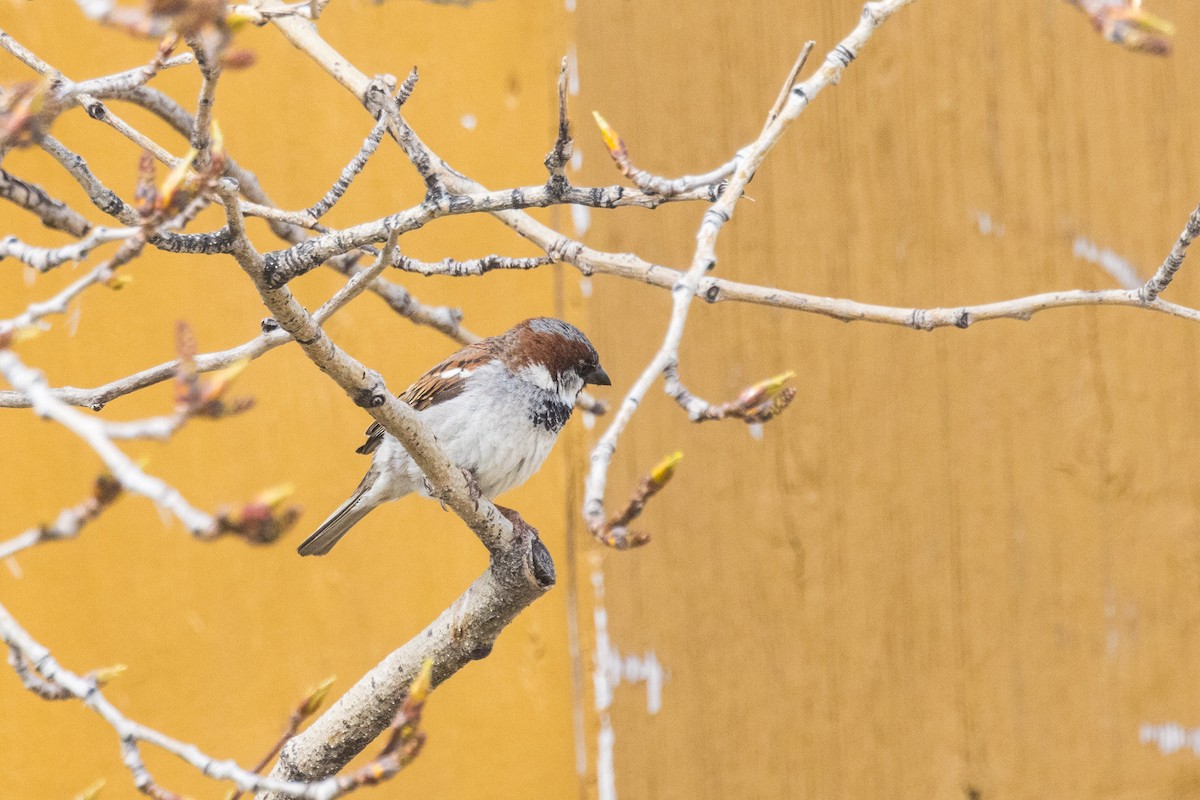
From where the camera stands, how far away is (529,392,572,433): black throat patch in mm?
2377

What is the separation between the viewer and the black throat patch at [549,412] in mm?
2377

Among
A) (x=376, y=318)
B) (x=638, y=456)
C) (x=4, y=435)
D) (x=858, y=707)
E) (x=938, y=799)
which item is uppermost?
(x=376, y=318)

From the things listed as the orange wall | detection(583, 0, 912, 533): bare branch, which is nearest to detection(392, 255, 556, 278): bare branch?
detection(583, 0, 912, 533): bare branch

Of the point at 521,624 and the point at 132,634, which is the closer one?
the point at 132,634

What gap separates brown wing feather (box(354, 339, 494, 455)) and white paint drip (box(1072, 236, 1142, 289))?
1.18 m

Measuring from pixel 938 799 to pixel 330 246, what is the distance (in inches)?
77.1

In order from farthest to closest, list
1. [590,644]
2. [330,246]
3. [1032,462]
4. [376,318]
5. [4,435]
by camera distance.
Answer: [590,644] → [376,318] → [1032,462] → [4,435] → [330,246]

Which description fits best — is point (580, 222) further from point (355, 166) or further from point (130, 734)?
point (130, 734)

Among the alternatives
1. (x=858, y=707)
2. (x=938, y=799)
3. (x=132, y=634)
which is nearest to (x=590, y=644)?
(x=858, y=707)

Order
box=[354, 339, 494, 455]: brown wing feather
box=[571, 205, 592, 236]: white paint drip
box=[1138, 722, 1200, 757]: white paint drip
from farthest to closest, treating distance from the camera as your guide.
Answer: box=[571, 205, 592, 236]: white paint drip
box=[1138, 722, 1200, 757]: white paint drip
box=[354, 339, 494, 455]: brown wing feather

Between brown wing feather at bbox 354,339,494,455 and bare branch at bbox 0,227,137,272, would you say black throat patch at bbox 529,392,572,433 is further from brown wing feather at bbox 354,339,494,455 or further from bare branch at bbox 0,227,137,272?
bare branch at bbox 0,227,137,272

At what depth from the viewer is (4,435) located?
7.70 ft

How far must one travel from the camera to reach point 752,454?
282cm

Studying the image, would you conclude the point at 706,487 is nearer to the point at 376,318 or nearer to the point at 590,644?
the point at 590,644
